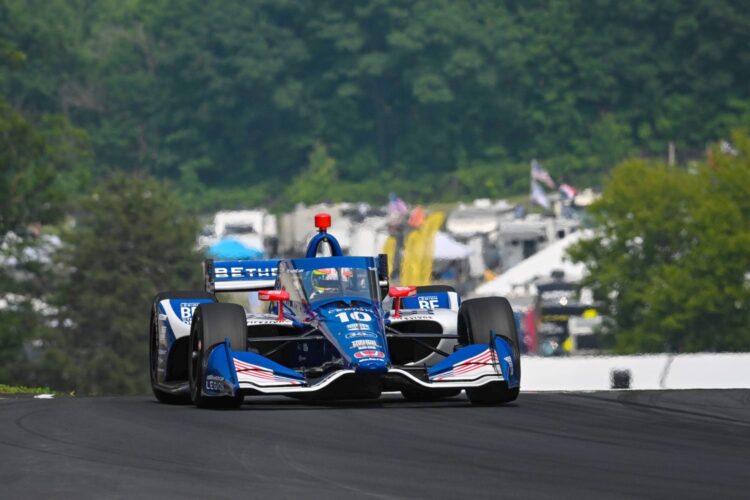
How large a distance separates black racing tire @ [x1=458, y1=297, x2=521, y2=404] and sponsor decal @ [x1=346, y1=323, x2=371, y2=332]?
1.13 metres

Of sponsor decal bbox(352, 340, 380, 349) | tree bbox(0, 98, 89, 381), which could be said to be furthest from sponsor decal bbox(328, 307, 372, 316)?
tree bbox(0, 98, 89, 381)

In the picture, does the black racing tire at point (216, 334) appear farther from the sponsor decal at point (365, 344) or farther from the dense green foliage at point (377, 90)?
the dense green foliage at point (377, 90)

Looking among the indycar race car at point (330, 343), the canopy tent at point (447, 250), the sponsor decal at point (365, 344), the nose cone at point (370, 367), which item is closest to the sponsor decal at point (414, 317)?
the indycar race car at point (330, 343)

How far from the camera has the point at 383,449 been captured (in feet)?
51.7

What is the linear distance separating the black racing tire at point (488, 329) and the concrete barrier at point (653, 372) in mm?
3945

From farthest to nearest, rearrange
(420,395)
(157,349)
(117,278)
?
(117,278) < (157,349) < (420,395)

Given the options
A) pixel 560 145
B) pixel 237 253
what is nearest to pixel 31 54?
pixel 560 145

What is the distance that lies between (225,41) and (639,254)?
3956 inches

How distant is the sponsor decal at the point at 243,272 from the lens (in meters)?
22.5

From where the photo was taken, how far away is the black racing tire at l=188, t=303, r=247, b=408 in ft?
63.7

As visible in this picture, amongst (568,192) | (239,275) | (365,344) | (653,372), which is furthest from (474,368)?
(568,192)

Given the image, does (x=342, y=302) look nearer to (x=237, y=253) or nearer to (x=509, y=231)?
(x=237, y=253)

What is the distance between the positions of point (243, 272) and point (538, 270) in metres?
79.2

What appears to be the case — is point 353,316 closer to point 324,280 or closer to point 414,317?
point 324,280
